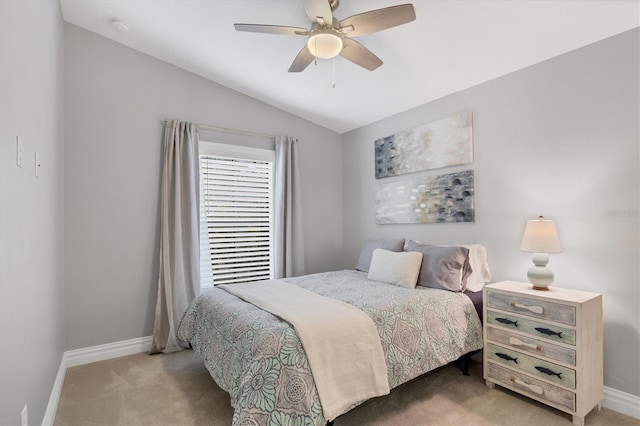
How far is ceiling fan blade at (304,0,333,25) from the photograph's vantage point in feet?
6.37

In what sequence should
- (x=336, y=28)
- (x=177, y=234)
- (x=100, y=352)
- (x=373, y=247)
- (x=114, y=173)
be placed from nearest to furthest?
(x=336, y=28), (x=100, y=352), (x=114, y=173), (x=177, y=234), (x=373, y=247)

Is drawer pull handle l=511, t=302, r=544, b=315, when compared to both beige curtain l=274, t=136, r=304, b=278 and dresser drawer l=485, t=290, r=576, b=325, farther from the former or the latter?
beige curtain l=274, t=136, r=304, b=278

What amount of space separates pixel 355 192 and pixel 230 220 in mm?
1711

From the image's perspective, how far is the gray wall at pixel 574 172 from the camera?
221 cm

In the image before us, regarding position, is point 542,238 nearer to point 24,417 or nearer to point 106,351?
point 24,417

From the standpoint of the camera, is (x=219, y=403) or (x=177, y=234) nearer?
(x=219, y=403)

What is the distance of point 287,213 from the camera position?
4090 mm

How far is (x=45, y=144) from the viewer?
212 centimetres

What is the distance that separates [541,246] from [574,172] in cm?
66

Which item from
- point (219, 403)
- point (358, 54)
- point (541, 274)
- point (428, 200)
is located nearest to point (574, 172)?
point (541, 274)

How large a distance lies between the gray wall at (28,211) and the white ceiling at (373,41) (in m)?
0.82

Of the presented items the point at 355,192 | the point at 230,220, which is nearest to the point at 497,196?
the point at 355,192

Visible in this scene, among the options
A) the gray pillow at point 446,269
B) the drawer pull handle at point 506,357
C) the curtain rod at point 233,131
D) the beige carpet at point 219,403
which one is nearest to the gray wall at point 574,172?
the gray pillow at point 446,269

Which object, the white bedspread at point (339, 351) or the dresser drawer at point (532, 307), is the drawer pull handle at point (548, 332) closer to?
the dresser drawer at point (532, 307)
